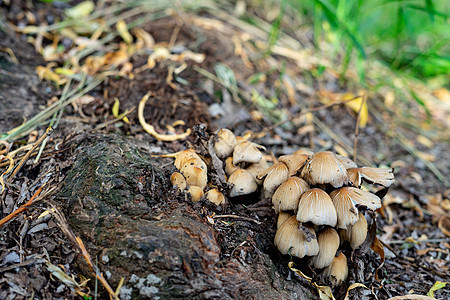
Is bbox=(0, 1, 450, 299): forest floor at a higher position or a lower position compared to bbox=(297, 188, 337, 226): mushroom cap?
lower

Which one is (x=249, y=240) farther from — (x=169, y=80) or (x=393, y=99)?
(x=393, y=99)

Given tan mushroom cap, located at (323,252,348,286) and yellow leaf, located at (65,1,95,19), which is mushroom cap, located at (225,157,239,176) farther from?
yellow leaf, located at (65,1,95,19)

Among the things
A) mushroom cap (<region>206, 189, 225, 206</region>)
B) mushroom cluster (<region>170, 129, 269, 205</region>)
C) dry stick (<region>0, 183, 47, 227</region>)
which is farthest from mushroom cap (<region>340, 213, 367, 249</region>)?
dry stick (<region>0, 183, 47, 227</region>)

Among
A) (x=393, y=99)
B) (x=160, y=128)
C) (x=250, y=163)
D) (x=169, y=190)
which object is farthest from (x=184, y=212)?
(x=393, y=99)

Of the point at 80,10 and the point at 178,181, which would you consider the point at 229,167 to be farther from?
the point at 80,10

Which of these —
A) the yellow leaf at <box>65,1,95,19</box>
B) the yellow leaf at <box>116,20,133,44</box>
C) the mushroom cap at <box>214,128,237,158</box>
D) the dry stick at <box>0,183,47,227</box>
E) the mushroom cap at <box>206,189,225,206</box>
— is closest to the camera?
the dry stick at <box>0,183,47,227</box>

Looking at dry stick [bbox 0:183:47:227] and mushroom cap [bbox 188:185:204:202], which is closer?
dry stick [bbox 0:183:47:227]
